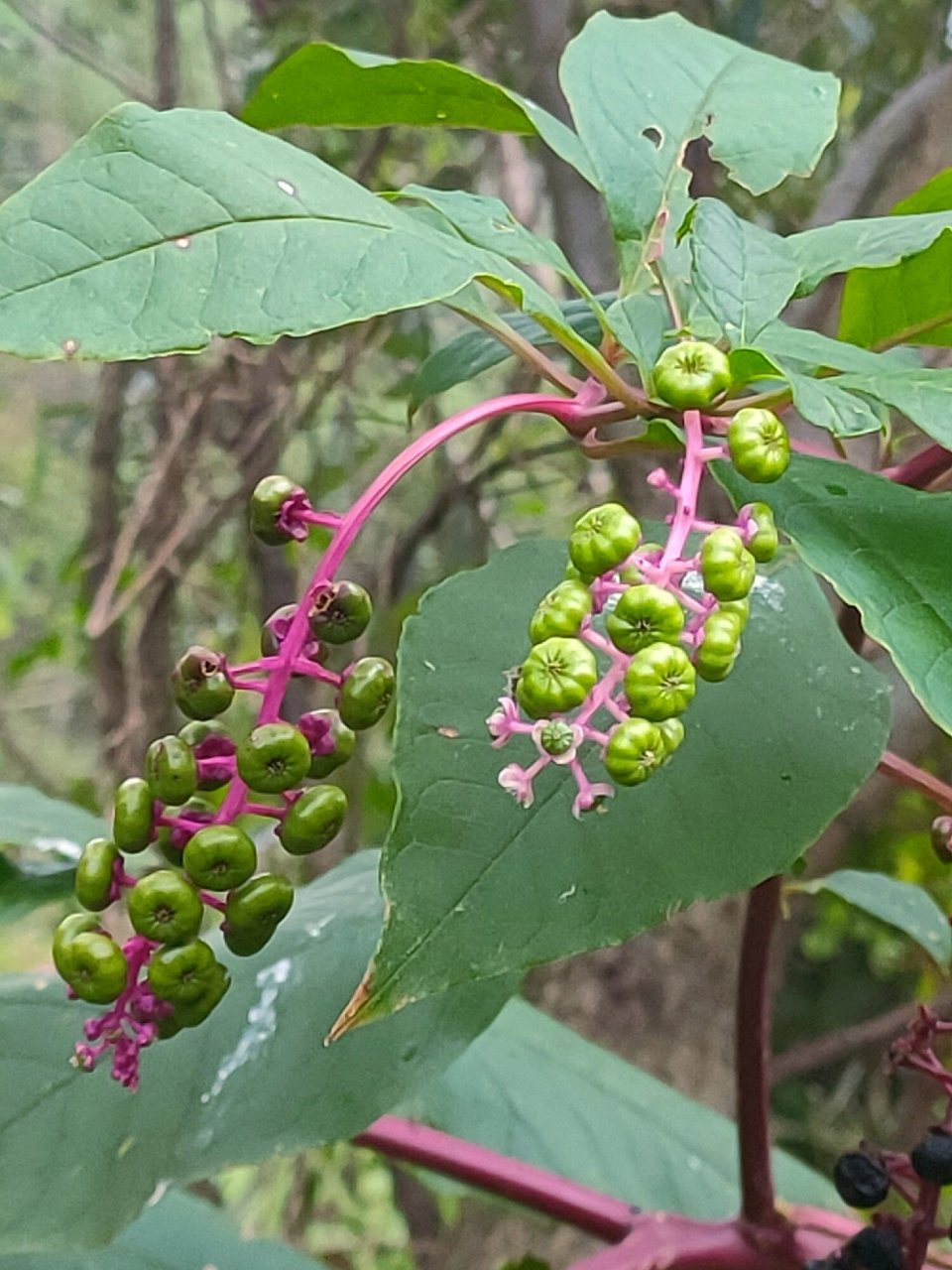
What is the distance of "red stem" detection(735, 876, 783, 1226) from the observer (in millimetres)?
506

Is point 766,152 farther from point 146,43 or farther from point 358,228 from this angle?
point 146,43

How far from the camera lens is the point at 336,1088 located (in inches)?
19.1

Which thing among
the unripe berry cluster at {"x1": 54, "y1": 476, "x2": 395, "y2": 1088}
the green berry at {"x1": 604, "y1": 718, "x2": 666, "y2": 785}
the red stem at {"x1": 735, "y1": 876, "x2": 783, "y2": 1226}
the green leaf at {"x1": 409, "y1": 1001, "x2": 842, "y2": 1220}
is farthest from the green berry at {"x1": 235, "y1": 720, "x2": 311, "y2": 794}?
the green leaf at {"x1": 409, "y1": 1001, "x2": 842, "y2": 1220}

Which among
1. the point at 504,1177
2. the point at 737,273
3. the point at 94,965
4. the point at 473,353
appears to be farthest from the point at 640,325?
the point at 504,1177

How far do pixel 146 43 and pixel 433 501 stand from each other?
1.04m

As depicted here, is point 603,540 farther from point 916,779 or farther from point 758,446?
point 916,779

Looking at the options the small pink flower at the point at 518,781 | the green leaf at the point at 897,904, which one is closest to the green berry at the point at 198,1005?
the small pink flower at the point at 518,781

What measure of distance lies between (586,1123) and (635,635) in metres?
0.60

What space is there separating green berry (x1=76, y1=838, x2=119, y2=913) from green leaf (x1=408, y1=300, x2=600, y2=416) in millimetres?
229

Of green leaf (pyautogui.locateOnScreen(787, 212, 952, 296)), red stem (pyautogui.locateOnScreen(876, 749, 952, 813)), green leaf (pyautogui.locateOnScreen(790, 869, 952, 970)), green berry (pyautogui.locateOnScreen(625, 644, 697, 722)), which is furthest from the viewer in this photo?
green leaf (pyautogui.locateOnScreen(790, 869, 952, 970))

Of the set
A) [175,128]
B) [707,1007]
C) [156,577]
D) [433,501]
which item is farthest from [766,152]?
[156,577]

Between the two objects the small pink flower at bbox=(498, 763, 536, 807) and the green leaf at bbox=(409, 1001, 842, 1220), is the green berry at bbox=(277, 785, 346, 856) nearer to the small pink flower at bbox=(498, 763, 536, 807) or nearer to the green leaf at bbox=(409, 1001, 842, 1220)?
the small pink flower at bbox=(498, 763, 536, 807)

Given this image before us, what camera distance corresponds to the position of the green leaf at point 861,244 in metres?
0.37

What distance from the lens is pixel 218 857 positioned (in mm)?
336
